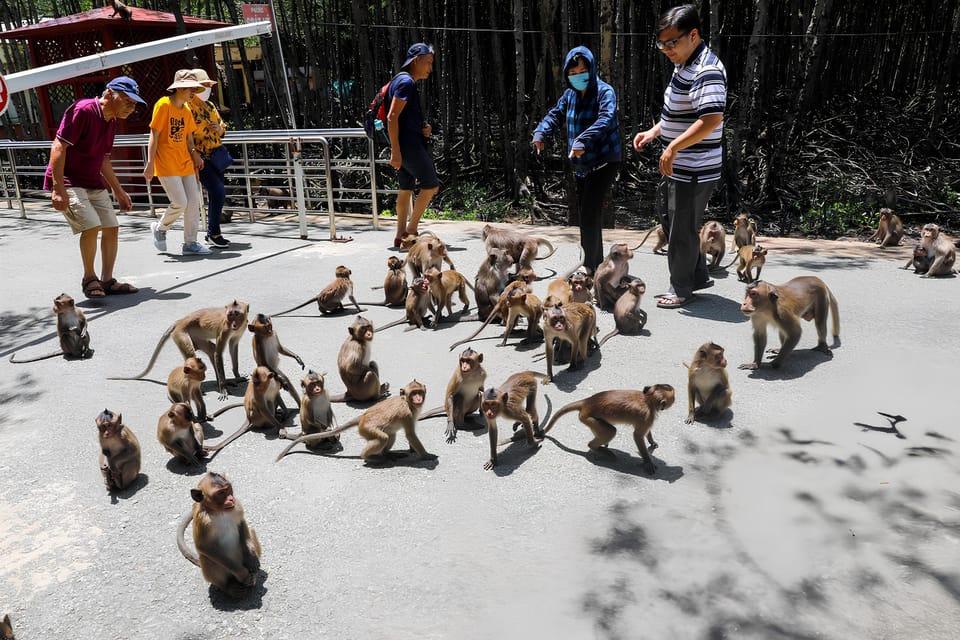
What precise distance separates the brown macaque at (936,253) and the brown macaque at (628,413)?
15.3ft

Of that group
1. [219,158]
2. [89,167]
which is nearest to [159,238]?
[219,158]

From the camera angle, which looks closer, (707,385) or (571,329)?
(707,385)

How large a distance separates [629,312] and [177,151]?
5.78 meters

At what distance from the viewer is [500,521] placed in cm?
334

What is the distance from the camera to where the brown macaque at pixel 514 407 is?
376cm

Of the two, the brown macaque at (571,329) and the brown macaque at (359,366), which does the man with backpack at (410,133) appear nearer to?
the brown macaque at (571,329)

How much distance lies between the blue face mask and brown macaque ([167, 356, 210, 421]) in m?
3.92

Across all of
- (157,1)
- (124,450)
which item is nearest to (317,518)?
(124,450)

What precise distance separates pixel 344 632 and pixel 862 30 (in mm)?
17926

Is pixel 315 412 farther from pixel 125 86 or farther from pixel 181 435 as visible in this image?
pixel 125 86

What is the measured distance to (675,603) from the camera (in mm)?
2713

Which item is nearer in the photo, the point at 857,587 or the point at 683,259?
the point at 857,587

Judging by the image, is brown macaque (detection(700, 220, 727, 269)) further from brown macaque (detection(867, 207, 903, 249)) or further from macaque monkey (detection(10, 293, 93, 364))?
macaque monkey (detection(10, 293, 93, 364))

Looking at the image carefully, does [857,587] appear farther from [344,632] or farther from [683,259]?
[683,259]
